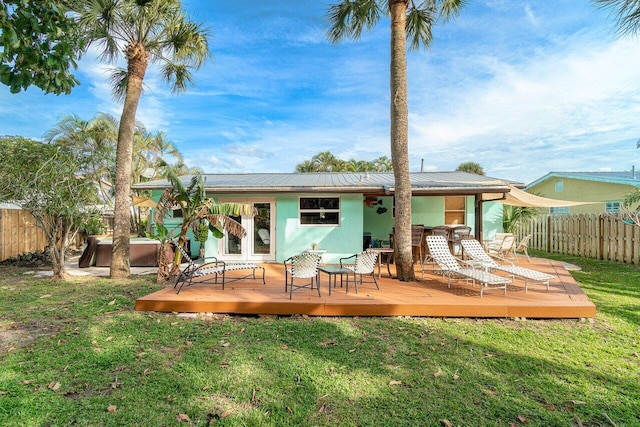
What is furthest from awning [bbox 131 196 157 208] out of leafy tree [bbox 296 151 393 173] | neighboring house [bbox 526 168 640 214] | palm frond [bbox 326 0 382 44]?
neighboring house [bbox 526 168 640 214]

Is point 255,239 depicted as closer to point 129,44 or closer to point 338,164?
point 129,44

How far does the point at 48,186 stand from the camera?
8.90 m

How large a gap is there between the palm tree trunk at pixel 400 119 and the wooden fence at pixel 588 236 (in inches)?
438

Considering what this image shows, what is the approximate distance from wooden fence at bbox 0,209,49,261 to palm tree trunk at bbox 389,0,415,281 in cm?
1553

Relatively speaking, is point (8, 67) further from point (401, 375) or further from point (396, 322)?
point (396, 322)

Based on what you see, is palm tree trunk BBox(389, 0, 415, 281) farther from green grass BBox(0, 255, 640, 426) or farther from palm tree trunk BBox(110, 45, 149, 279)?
palm tree trunk BBox(110, 45, 149, 279)

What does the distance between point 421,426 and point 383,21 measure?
10.9 m

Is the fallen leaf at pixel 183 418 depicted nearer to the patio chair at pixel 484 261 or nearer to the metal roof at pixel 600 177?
the patio chair at pixel 484 261

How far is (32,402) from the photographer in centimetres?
317

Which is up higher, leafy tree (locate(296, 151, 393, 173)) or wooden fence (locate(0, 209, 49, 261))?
leafy tree (locate(296, 151, 393, 173))

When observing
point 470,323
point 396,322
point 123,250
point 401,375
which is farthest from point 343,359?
point 123,250

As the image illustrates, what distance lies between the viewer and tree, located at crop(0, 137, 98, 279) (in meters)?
8.89

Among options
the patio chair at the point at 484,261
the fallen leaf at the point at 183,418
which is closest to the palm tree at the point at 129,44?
the fallen leaf at the point at 183,418

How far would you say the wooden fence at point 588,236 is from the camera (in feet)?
40.4
